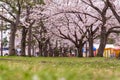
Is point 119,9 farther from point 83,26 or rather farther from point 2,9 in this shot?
point 2,9

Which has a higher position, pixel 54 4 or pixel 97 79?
pixel 54 4

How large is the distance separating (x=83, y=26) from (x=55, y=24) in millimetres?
4763

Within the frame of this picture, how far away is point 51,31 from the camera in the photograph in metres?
48.5

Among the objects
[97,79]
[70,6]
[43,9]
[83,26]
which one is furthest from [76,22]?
[97,79]

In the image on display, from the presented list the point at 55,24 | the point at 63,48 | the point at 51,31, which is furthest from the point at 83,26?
the point at 63,48

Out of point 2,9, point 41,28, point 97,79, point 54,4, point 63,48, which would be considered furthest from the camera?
point 63,48

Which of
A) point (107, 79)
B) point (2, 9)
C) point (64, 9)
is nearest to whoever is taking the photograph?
point (107, 79)

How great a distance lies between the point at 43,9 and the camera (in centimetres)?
3816

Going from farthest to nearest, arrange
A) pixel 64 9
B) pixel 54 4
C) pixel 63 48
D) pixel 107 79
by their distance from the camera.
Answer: pixel 63 48, pixel 54 4, pixel 64 9, pixel 107 79

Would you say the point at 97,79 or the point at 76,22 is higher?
the point at 76,22

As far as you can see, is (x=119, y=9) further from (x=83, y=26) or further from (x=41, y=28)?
(x=41, y=28)

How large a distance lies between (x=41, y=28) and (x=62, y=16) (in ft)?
23.4

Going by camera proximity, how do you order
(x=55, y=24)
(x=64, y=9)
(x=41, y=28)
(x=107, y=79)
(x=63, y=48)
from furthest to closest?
(x=63, y=48) → (x=41, y=28) → (x=55, y=24) → (x=64, y=9) → (x=107, y=79)

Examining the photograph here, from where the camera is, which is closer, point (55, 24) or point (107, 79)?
point (107, 79)
